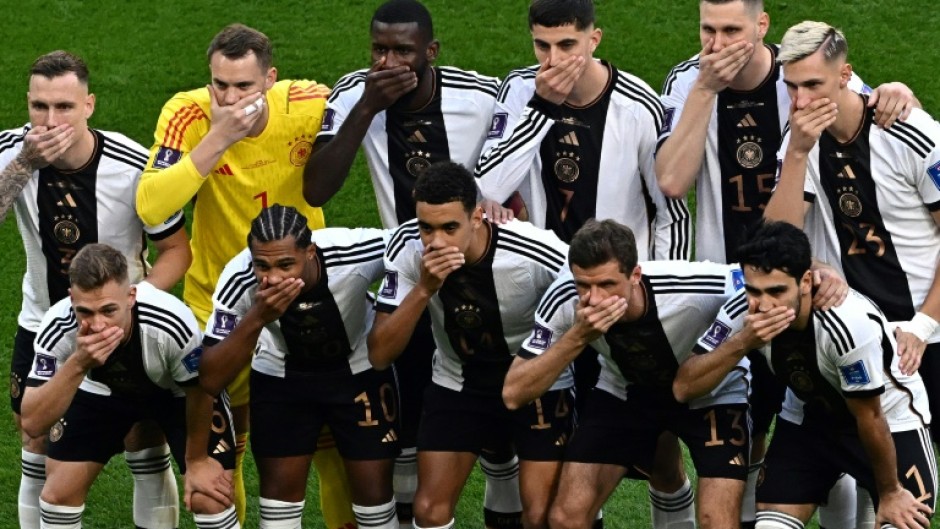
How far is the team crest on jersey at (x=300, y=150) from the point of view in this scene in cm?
774

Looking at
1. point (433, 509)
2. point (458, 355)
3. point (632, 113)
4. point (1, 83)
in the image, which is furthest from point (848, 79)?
point (1, 83)

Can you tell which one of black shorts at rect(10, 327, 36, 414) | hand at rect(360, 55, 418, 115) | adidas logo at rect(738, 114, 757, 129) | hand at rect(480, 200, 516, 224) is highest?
hand at rect(360, 55, 418, 115)

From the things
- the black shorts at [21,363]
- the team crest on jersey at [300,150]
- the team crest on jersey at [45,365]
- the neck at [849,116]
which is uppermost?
the neck at [849,116]

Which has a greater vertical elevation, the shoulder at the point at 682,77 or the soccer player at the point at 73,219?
the shoulder at the point at 682,77

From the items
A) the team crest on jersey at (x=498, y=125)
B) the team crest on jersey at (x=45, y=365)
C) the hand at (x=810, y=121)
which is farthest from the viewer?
the team crest on jersey at (x=498, y=125)

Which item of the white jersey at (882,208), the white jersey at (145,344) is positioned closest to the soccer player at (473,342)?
the white jersey at (145,344)

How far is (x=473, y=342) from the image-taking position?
24.2 feet

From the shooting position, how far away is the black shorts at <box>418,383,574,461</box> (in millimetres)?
7281

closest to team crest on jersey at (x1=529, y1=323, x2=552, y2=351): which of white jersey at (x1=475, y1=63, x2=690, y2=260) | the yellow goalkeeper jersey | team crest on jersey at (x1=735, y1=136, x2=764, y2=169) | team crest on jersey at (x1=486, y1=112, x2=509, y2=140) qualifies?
white jersey at (x1=475, y1=63, x2=690, y2=260)

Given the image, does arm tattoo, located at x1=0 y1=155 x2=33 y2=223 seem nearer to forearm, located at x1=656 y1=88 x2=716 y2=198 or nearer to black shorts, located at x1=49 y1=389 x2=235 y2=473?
black shorts, located at x1=49 y1=389 x2=235 y2=473

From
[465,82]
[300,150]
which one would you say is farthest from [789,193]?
[300,150]

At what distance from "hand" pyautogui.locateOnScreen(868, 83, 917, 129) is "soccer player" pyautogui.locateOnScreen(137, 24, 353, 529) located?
2.42m

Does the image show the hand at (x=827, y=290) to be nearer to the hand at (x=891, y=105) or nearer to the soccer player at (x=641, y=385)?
the soccer player at (x=641, y=385)

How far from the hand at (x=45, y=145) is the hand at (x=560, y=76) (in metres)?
2.01
